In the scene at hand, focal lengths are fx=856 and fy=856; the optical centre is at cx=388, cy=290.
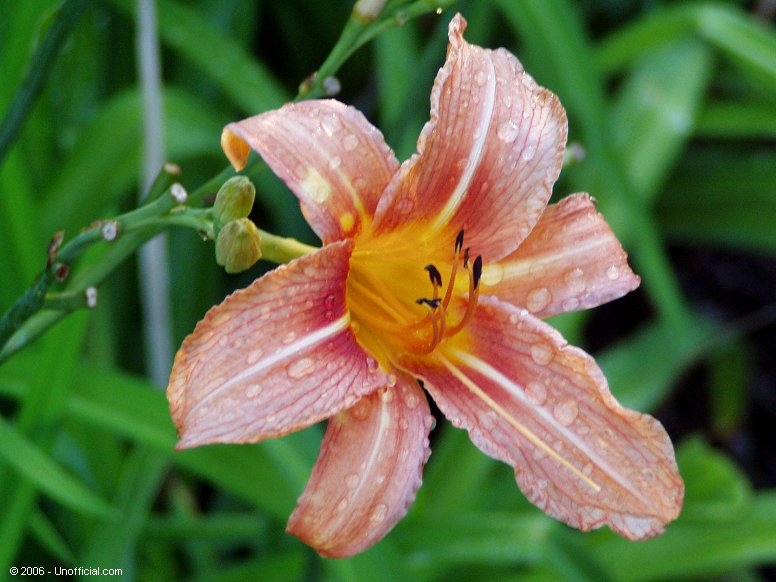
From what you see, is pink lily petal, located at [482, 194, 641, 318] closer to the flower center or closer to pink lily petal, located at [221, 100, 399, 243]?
the flower center

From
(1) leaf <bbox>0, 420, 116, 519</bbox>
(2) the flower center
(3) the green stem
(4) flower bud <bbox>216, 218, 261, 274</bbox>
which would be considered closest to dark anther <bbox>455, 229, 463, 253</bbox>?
(2) the flower center

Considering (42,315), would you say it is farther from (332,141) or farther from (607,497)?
(607,497)

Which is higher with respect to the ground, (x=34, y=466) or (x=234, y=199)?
(x=234, y=199)

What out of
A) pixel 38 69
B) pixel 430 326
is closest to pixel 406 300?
pixel 430 326

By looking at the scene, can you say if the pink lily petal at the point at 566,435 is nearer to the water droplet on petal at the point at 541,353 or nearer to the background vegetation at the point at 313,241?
the water droplet on petal at the point at 541,353

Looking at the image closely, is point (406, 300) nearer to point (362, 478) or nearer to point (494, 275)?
point (494, 275)

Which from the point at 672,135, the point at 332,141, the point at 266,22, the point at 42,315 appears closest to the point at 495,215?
the point at 332,141
